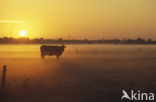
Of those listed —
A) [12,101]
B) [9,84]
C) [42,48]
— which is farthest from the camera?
[42,48]

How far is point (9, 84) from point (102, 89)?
13.6ft

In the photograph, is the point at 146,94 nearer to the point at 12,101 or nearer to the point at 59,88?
the point at 59,88

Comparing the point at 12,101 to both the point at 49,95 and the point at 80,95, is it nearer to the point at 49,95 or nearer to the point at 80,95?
the point at 49,95

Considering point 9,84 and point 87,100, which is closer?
point 87,100

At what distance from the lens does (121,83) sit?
11867mm

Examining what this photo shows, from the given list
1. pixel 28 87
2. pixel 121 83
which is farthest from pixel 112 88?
pixel 28 87

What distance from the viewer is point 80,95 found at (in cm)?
952

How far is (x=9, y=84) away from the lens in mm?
11641

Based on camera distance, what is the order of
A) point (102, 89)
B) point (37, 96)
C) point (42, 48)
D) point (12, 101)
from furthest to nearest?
point (42, 48)
point (102, 89)
point (37, 96)
point (12, 101)

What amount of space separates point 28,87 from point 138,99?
4.58 meters

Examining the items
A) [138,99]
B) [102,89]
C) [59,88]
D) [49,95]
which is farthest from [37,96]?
[138,99]

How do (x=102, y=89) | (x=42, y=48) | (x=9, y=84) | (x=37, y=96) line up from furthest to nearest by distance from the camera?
(x=42, y=48)
(x=9, y=84)
(x=102, y=89)
(x=37, y=96)

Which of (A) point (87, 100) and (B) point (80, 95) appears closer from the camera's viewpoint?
(A) point (87, 100)

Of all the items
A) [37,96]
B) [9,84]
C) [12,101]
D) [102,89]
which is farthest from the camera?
[9,84]
